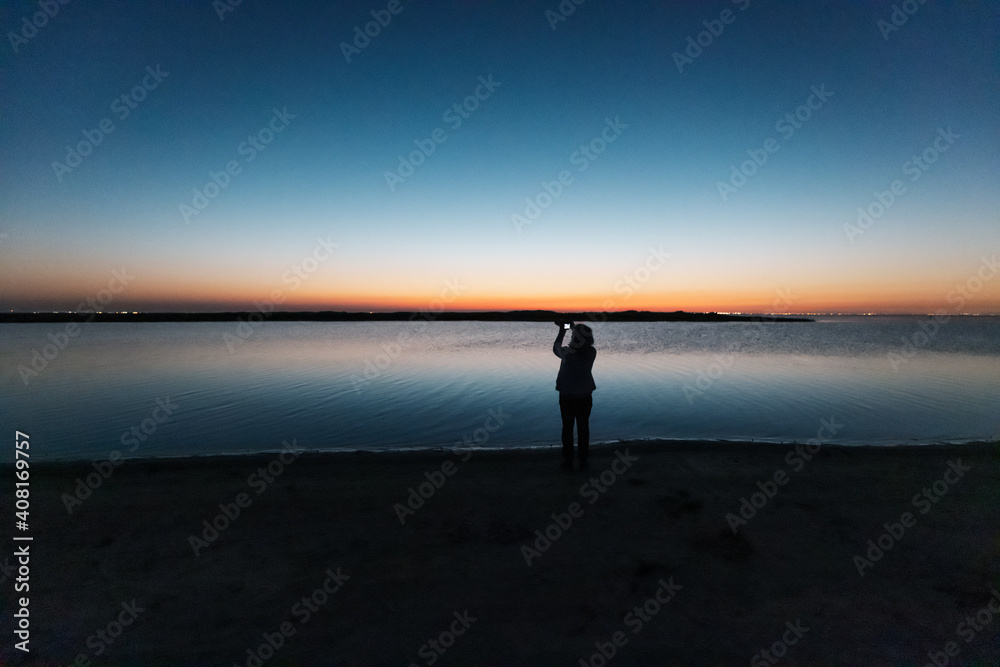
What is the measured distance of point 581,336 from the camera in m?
7.36

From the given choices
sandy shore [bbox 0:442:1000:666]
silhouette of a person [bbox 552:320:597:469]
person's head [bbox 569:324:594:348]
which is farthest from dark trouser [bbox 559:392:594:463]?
person's head [bbox 569:324:594:348]

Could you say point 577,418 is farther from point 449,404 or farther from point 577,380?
point 449,404

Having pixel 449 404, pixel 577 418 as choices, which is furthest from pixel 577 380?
pixel 449 404

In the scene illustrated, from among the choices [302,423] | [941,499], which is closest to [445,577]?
[941,499]

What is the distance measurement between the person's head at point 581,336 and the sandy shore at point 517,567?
2.23 meters

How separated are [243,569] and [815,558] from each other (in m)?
6.22

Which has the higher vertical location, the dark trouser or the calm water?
the calm water

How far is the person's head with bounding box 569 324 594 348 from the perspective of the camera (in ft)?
23.8

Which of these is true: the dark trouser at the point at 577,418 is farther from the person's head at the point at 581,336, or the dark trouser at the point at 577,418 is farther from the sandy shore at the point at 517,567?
the person's head at the point at 581,336

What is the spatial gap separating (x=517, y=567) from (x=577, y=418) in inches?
131

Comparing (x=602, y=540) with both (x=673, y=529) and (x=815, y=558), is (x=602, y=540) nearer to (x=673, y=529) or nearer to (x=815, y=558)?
(x=673, y=529)

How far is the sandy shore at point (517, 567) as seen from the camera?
3.76m

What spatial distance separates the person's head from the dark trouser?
88cm

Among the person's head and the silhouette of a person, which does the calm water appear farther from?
the person's head
